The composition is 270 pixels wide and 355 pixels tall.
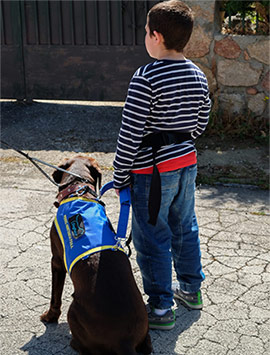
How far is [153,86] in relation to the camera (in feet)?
9.43

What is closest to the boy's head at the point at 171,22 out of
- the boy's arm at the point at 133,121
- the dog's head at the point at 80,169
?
the boy's arm at the point at 133,121

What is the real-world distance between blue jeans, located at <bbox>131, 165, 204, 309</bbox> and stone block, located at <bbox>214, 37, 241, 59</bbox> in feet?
11.9

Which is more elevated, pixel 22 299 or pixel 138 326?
pixel 138 326

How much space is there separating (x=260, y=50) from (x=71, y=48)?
2.62m

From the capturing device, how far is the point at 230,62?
6559 millimetres

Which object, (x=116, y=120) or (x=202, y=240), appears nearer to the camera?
(x=202, y=240)

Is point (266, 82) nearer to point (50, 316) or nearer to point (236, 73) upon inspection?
point (236, 73)

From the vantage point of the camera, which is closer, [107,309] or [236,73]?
[107,309]

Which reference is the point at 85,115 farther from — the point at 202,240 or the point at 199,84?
the point at 199,84

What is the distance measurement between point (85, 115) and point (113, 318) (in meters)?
5.11

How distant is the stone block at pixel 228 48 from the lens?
6500mm

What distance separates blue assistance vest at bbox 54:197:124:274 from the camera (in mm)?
2900

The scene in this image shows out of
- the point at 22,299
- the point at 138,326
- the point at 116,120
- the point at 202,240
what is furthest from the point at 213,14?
the point at 138,326

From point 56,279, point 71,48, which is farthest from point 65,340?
point 71,48
